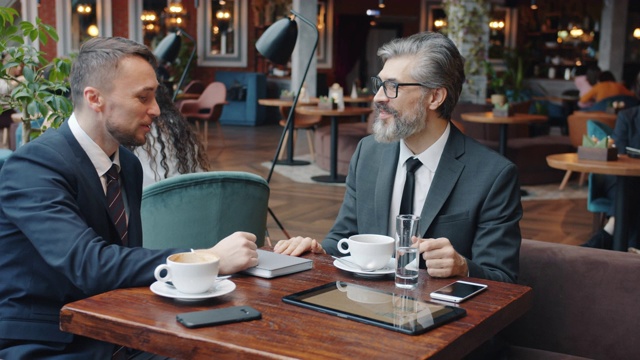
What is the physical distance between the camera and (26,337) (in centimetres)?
189

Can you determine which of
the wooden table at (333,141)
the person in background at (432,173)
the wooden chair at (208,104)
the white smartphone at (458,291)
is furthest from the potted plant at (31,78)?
the wooden chair at (208,104)

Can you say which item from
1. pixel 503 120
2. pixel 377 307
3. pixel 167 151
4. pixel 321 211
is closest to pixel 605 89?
pixel 503 120

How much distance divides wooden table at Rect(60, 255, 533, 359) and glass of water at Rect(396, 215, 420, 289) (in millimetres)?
32

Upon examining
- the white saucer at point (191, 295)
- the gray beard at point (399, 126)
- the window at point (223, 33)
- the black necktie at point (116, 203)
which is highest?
the window at point (223, 33)

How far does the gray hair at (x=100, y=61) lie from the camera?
80.7 inches

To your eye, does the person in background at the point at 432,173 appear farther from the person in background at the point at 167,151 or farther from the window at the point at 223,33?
the window at the point at 223,33

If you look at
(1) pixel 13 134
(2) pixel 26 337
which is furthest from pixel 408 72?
(1) pixel 13 134

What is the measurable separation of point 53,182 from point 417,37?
1.13 meters

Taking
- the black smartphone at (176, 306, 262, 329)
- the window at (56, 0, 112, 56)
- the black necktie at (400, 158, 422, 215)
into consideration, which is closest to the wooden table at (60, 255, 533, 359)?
the black smartphone at (176, 306, 262, 329)

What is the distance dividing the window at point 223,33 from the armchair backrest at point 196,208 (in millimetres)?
14603

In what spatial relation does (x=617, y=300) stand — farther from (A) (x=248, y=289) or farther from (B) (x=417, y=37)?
(A) (x=248, y=289)

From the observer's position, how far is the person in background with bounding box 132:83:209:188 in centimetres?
344

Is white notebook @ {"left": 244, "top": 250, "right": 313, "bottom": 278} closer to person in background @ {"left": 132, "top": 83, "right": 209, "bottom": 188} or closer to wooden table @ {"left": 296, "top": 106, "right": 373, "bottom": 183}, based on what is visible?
person in background @ {"left": 132, "top": 83, "right": 209, "bottom": 188}

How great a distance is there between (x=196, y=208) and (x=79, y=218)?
3.66 ft
